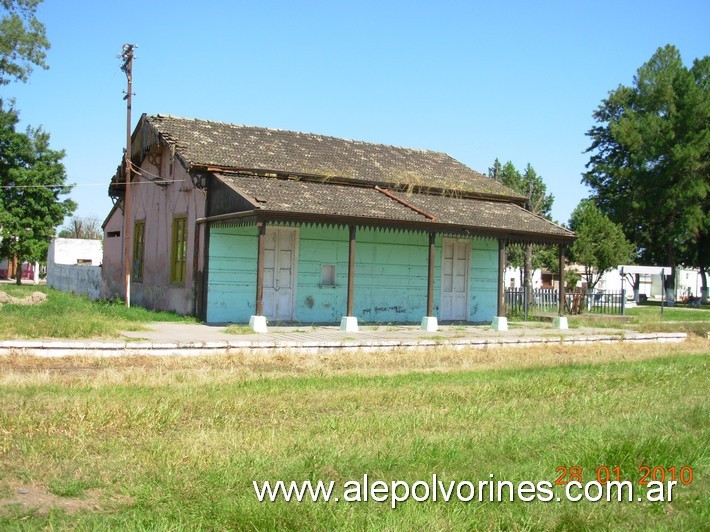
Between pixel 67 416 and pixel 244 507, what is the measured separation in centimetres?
298

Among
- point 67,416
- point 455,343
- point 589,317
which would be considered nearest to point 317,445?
point 67,416

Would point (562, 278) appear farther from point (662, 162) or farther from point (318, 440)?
point (662, 162)

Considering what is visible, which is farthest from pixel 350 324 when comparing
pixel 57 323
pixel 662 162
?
pixel 662 162

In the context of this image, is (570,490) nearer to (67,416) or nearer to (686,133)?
(67,416)

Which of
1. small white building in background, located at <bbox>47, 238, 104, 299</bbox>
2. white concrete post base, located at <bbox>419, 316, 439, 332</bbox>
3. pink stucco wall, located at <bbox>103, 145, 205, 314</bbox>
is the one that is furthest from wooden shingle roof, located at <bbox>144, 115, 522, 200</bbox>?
small white building in background, located at <bbox>47, 238, 104, 299</bbox>

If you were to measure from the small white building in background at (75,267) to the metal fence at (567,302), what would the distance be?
15.5 m

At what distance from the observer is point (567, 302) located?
2661 cm

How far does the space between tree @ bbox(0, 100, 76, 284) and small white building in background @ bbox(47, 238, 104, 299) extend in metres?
1.55

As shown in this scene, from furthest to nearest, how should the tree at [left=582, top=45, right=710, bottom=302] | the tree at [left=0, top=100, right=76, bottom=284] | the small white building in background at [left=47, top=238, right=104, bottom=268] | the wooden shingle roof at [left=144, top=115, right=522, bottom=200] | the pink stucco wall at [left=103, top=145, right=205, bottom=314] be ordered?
1. the tree at [left=582, top=45, right=710, bottom=302]
2. the small white building in background at [left=47, top=238, right=104, bottom=268]
3. the tree at [left=0, top=100, right=76, bottom=284]
4. the wooden shingle roof at [left=144, top=115, right=522, bottom=200]
5. the pink stucco wall at [left=103, top=145, right=205, bottom=314]

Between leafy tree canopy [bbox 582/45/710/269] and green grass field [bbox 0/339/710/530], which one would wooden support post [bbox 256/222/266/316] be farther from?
leafy tree canopy [bbox 582/45/710/269]

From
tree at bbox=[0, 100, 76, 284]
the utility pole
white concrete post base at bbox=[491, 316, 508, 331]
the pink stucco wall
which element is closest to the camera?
the pink stucco wall

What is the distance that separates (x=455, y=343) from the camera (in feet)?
49.0

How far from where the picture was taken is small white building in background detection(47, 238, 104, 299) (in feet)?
97.4

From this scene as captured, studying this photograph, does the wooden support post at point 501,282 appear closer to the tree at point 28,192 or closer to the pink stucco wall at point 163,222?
the pink stucco wall at point 163,222
